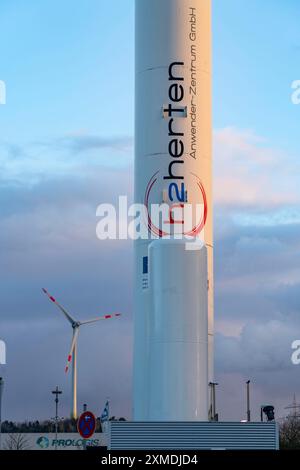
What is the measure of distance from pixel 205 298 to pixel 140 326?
16.9ft

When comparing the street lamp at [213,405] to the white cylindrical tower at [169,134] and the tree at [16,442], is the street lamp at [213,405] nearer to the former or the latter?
the white cylindrical tower at [169,134]

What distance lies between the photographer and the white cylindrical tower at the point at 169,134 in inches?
1607

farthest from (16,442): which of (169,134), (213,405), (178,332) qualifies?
(178,332)

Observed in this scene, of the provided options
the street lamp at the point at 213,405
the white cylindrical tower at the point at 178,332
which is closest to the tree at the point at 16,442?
the street lamp at the point at 213,405

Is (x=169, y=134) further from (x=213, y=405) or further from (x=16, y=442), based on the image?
(x=16, y=442)

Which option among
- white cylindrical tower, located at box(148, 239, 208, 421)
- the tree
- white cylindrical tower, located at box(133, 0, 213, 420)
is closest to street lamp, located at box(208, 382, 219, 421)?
white cylindrical tower, located at box(133, 0, 213, 420)

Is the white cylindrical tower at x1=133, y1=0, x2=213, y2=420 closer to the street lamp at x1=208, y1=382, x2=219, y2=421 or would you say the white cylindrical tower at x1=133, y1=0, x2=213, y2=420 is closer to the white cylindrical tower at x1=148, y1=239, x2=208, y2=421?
the street lamp at x1=208, y1=382, x2=219, y2=421

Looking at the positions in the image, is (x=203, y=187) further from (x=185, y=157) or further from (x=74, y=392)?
(x=74, y=392)

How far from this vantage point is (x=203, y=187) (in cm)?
4197

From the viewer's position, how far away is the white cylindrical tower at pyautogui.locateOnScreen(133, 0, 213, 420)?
1607 inches

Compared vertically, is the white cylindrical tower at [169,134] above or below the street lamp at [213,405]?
above

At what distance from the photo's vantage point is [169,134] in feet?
135
